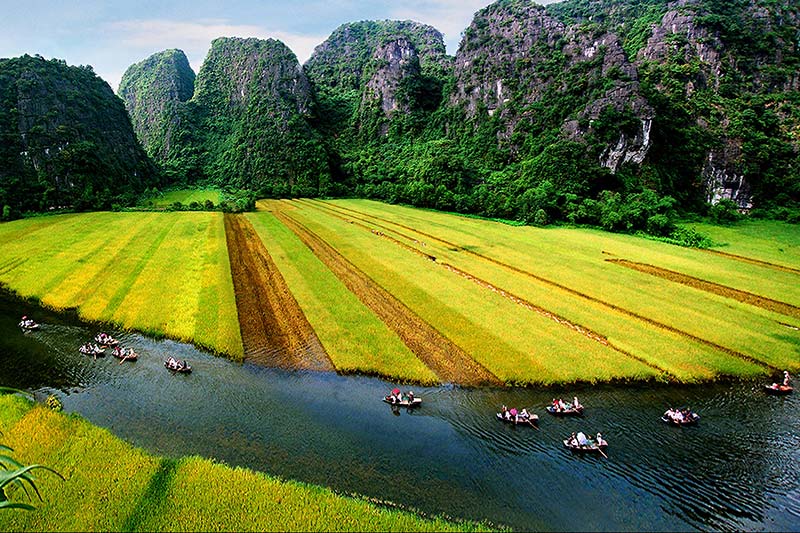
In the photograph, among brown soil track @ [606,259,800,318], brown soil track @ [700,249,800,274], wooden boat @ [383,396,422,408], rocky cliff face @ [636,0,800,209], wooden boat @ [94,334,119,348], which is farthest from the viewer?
rocky cliff face @ [636,0,800,209]

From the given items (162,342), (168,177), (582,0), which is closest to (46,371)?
(162,342)

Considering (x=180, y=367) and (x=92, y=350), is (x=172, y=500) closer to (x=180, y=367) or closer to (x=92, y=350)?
(x=180, y=367)

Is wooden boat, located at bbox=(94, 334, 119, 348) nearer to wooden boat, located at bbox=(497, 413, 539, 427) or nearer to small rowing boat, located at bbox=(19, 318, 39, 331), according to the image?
small rowing boat, located at bbox=(19, 318, 39, 331)

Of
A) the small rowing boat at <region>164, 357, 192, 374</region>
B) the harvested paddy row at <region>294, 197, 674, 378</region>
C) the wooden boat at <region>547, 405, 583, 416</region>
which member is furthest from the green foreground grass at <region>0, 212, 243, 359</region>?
the harvested paddy row at <region>294, 197, 674, 378</region>

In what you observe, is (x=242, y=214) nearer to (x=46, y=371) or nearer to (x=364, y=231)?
(x=364, y=231)

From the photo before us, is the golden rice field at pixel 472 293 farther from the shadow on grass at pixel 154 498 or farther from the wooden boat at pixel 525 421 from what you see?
the shadow on grass at pixel 154 498

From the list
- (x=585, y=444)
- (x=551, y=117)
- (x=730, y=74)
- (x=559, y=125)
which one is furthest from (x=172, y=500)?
(x=730, y=74)
